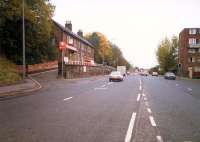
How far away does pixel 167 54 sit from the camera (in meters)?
106

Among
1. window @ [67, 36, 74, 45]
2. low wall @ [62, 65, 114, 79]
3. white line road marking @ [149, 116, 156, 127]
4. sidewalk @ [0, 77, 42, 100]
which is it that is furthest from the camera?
window @ [67, 36, 74, 45]

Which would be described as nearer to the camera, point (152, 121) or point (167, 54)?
point (152, 121)

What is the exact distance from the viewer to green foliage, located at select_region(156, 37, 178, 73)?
10556 cm

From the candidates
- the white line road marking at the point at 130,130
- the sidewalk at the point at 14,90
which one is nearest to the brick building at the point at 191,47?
the sidewalk at the point at 14,90

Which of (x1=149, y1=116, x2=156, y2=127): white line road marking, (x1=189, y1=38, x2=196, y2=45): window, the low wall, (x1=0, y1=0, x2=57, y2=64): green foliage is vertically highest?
(x1=189, y1=38, x2=196, y2=45): window

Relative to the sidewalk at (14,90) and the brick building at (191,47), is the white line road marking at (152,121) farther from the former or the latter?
the brick building at (191,47)

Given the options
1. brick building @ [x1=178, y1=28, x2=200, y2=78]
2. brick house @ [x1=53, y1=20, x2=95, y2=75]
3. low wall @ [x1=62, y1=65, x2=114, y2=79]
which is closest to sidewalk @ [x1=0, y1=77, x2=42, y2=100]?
brick house @ [x1=53, y1=20, x2=95, y2=75]

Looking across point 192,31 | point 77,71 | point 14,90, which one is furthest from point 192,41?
point 14,90

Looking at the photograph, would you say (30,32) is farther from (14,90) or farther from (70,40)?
(70,40)

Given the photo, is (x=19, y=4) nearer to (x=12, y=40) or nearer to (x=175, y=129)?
(x=12, y=40)

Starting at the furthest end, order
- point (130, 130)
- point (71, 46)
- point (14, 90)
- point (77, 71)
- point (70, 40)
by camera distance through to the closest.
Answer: point (70, 40) < point (71, 46) < point (77, 71) < point (14, 90) < point (130, 130)

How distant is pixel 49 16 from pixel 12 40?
20.1 ft

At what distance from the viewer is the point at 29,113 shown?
11.3 m

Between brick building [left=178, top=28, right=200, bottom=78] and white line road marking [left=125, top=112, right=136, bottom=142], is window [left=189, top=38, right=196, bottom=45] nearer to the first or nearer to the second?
brick building [left=178, top=28, right=200, bottom=78]
